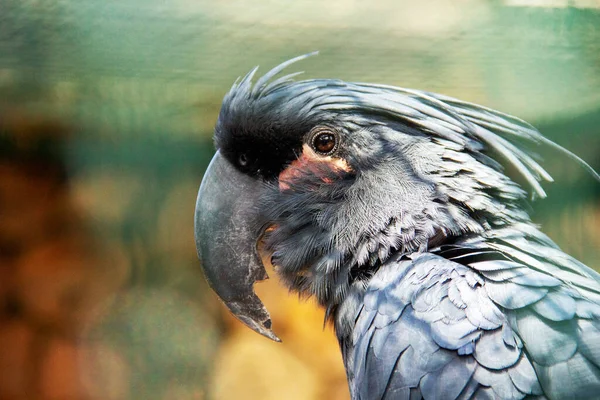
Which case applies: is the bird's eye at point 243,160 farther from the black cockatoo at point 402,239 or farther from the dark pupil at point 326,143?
the dark pupil at point 326,143

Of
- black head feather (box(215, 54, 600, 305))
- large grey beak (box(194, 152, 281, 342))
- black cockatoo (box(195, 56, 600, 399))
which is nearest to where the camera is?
black cockatoo (box(195, 56, 600, 399))

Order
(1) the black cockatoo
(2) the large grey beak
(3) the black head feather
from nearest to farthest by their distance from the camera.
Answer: (1) the black cockatoo, (3) the black head feather, (2) the large grey beak

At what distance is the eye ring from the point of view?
1.51 meters

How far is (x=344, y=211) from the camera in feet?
4.87

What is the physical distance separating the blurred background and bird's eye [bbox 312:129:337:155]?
34 centimetres

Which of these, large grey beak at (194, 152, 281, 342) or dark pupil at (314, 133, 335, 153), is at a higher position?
dark pupil at (314, 133, 335, 153)

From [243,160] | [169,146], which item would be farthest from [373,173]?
[169,146]

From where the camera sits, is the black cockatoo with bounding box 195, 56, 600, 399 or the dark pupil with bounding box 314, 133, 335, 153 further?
the dark pupil with bounding box 314, 133, 335, 153

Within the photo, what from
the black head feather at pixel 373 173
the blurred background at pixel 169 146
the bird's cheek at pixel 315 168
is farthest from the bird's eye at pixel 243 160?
the blurred background at pixel 169 146

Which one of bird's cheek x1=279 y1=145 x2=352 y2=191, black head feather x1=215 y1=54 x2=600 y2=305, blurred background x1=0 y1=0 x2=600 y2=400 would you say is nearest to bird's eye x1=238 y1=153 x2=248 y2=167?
black head feather x1=215 y1=54 x2=600 y2=305

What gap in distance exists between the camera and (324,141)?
4.98 feet

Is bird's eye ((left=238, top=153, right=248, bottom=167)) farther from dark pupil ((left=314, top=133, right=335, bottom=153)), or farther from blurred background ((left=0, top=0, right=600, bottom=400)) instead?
blurred background ((left=0, top=0, right=600, bottom=400))

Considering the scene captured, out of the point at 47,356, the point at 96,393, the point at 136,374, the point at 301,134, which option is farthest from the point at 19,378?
the point at 301,134

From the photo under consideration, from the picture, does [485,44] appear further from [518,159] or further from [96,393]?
[96,393]
